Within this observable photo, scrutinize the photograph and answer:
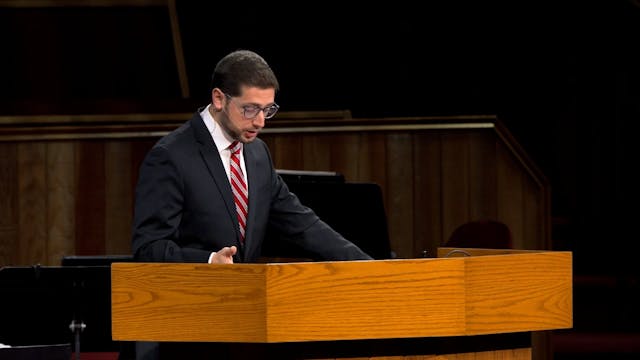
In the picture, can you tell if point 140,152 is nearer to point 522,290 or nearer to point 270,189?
point 270,189

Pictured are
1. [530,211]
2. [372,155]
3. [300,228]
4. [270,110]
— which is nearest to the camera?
[270,110]

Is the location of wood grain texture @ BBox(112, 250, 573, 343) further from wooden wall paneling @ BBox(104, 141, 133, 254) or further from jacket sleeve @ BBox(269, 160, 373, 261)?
wooden wall paneling @ BBox(104, 141, 133, 254)

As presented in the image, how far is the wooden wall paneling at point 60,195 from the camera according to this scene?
20.4 feet

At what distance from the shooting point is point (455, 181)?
6195mm

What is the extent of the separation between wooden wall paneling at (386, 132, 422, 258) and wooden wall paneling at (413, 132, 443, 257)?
3cm

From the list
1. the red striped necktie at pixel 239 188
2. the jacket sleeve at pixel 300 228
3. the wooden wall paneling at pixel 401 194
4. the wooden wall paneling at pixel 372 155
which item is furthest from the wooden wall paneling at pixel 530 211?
the red striped necktie at pixel 239 188

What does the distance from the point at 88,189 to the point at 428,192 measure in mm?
1806

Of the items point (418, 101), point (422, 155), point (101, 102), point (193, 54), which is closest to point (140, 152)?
point (101, 102)

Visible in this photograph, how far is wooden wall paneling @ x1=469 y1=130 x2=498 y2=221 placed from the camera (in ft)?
20.2

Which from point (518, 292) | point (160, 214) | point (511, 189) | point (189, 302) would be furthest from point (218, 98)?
point (511, 189)

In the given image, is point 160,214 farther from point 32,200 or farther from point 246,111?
point 32,200

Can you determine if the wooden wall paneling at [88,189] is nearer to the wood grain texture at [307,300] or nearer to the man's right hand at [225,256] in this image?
the man's right hand at [225,256]

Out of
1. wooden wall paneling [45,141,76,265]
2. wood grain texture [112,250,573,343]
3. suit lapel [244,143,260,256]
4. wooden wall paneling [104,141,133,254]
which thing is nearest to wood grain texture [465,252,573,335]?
wood grain texture [112,250,573,343]

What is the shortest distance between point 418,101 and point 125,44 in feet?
7.06
